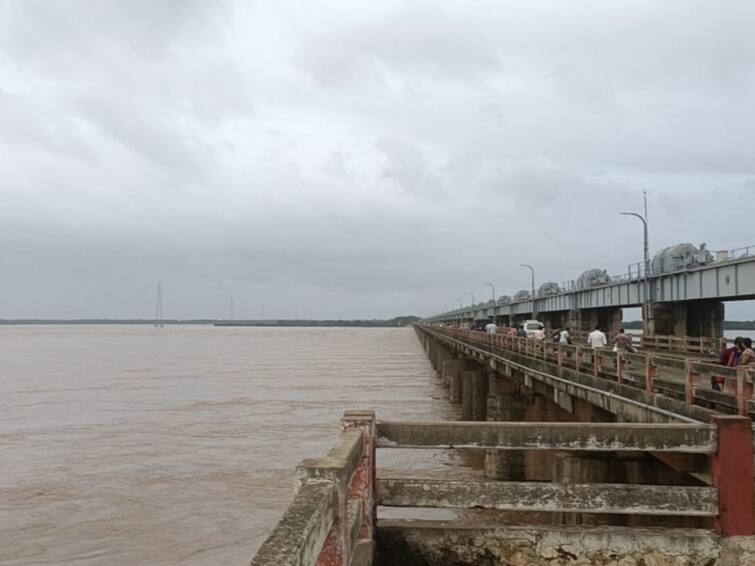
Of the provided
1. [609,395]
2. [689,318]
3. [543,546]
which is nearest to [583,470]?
[543,546]

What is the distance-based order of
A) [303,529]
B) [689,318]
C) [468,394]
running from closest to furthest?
[303,529], [468,394], [689,318]

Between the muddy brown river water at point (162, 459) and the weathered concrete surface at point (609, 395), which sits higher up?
the weathered concrete surface at point (609, 395)

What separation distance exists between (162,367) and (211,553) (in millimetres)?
48159

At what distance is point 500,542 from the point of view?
4.93 m

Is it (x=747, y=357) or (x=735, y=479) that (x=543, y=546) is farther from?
(x=747, y=357)

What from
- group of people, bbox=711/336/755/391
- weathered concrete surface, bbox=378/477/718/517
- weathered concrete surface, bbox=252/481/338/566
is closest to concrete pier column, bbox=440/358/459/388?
group of people, bbox=711/336/755/391

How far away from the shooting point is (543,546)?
4.89 meters

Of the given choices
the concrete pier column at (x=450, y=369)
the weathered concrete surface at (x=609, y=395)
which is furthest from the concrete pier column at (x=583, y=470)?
the concrete pier column at (x=450, y=369)

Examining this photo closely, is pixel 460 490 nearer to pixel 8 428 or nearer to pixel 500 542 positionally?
pixel 500 542

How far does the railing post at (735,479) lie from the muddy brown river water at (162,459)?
28.1ft

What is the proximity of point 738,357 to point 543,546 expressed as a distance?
945cm

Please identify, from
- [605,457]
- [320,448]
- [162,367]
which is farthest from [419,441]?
[162,367]

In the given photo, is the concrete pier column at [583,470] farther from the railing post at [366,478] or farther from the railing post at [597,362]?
the railing post at [597,362]

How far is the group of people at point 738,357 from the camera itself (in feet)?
35.3
